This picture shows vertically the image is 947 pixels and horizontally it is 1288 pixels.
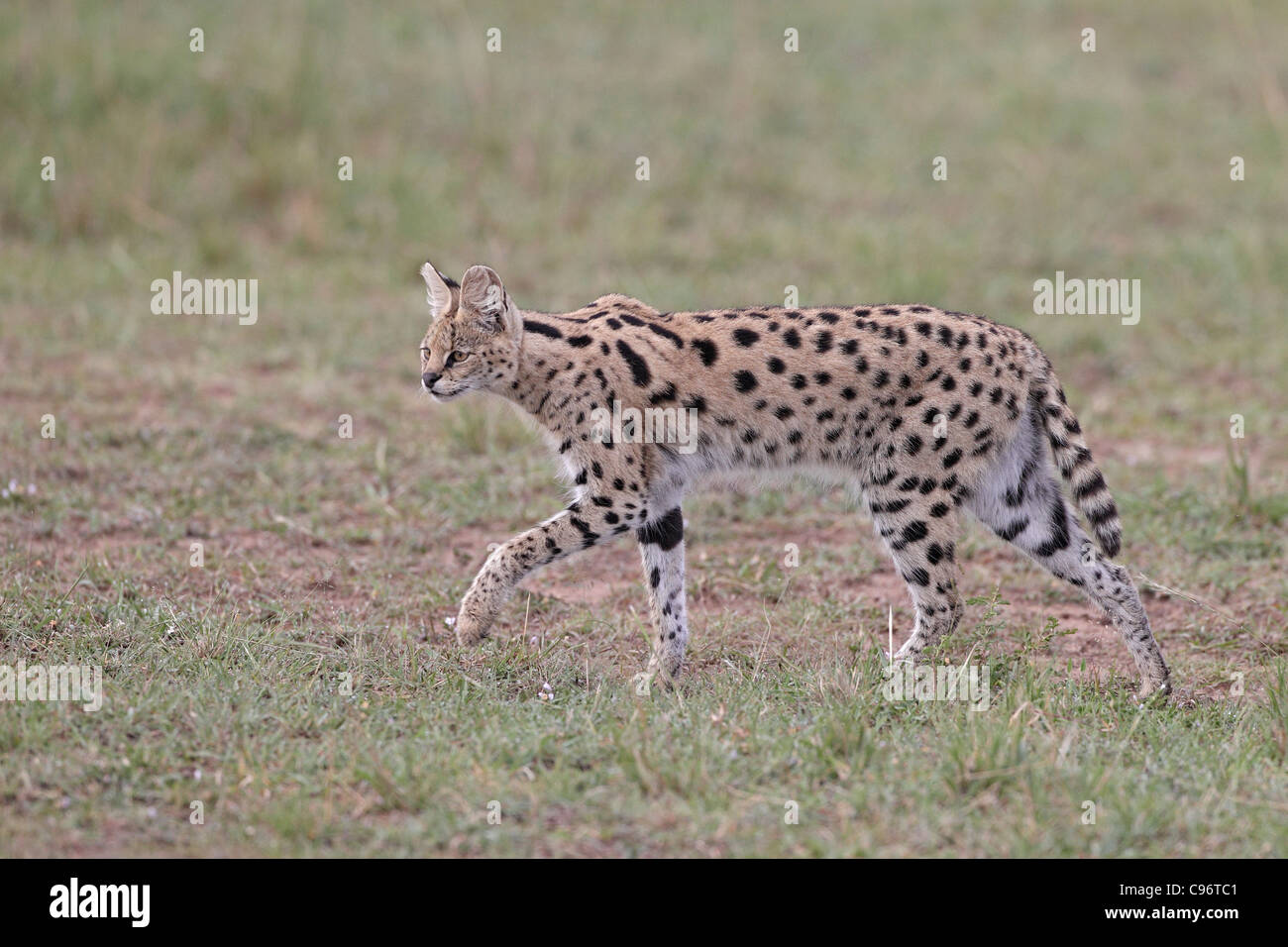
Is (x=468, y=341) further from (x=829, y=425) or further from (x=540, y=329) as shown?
(x=829, y=425)

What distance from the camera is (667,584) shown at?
696cm

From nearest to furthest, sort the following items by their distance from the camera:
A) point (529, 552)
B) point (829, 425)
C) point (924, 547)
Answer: point (529, 552), point (924, 547), point (829, 425)

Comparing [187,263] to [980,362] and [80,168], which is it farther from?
[980,362]

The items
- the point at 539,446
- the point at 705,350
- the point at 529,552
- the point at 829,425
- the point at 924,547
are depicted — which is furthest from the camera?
the point at 539,446

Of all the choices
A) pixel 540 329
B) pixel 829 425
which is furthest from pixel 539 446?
pixel 829 425

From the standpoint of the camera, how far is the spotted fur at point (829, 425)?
6809mm

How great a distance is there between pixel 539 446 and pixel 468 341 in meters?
2.64

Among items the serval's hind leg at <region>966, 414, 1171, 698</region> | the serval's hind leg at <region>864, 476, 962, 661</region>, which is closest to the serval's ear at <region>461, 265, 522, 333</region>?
the serval's hind leg at <region>864, 476, 962, 661</region>

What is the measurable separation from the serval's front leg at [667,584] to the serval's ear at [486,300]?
1.09m

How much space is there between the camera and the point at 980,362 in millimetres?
6871

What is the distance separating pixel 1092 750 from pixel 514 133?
9825mm

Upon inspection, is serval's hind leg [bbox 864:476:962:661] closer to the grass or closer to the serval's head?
the grass

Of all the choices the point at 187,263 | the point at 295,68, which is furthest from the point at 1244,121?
the point at 187,263

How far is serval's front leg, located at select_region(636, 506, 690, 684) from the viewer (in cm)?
683
